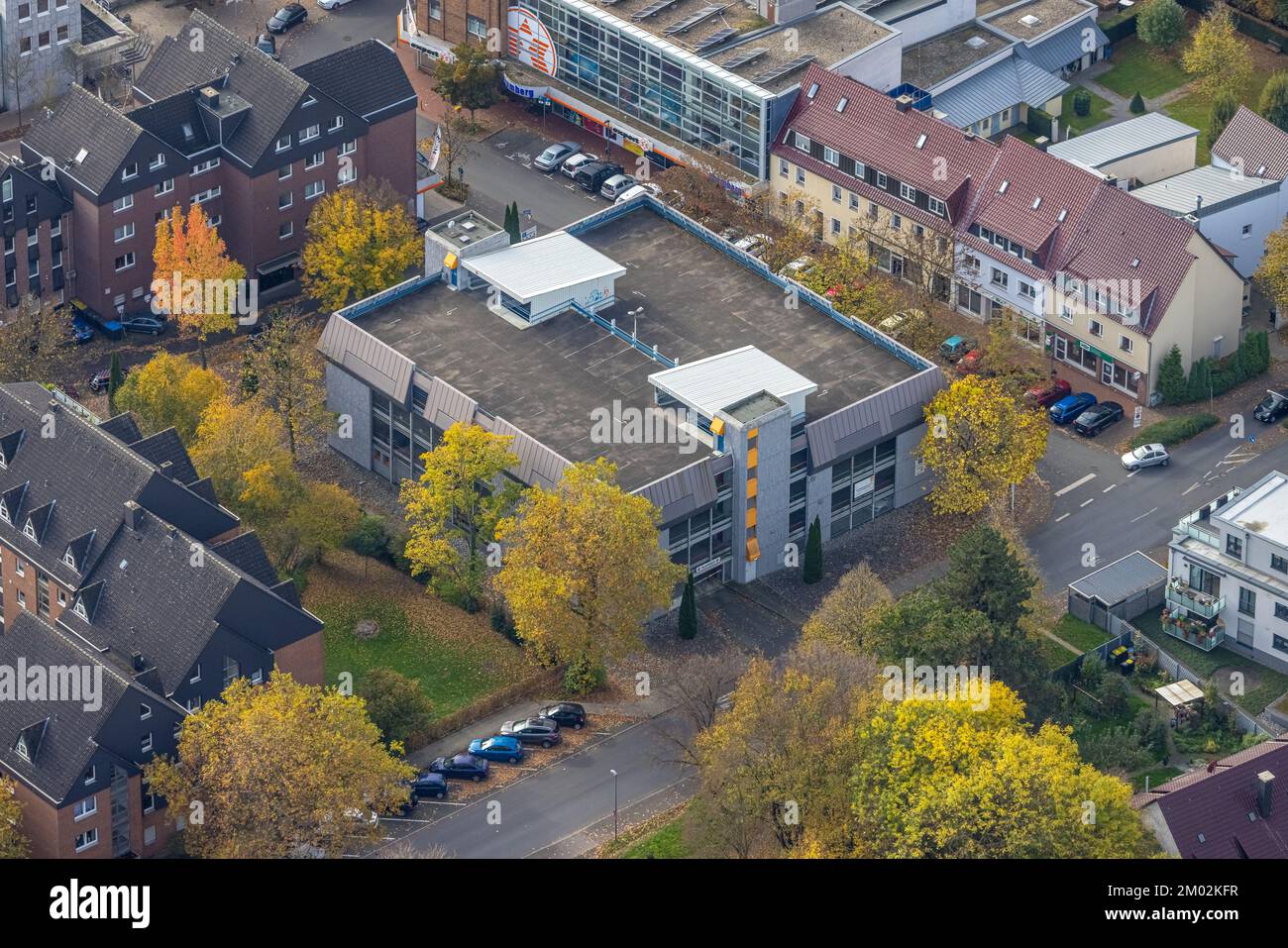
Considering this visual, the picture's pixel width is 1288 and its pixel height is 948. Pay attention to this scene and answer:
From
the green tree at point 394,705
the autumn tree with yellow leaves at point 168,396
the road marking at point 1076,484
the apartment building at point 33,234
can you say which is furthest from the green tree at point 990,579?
the apartment building at point 33,234

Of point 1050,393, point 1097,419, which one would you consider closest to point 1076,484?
point 1097,419

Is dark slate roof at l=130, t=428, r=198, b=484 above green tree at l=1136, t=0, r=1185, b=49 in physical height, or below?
above

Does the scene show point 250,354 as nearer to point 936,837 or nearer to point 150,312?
point 150,312

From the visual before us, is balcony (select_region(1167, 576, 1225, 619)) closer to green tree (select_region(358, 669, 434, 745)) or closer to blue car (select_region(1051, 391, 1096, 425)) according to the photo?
blue car (select_region(1051, 391, 1096, 425))

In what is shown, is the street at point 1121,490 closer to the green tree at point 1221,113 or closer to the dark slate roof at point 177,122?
the green tree at point 1221,113

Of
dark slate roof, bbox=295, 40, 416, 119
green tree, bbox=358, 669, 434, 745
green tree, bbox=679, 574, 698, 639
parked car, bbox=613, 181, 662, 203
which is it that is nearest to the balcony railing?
green tree, bbox=679, 574, 698, 639

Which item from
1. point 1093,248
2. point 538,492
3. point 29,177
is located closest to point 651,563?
point 538,492

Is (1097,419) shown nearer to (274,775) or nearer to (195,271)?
(195,271)
